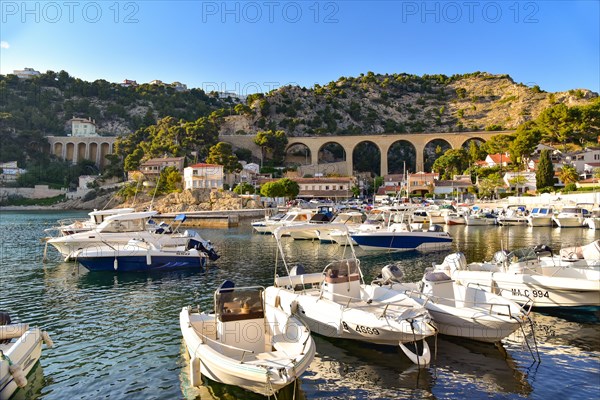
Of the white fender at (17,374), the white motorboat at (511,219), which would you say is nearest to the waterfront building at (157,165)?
the white motorboat at (511,219)

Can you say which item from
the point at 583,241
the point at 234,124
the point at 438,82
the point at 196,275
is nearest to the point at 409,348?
the point at 196,275

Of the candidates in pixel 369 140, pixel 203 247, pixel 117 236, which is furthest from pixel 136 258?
pixel 369 140

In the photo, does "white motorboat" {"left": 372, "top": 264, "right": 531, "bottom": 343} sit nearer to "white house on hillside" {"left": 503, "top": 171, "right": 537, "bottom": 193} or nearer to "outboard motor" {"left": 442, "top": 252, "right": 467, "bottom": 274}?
"outboard motor" {"left": 442, "top": 252, "right": 467, "bottom": 274}

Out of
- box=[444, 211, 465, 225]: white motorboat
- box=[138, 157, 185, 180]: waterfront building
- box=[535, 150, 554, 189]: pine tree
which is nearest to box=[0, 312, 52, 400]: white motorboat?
box=[444, 211, 465, 225]: white motorboat

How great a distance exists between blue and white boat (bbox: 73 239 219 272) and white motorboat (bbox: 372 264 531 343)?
11.6m

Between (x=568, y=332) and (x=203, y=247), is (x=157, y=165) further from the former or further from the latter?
(x=568, y=332)

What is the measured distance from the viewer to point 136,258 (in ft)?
64.4

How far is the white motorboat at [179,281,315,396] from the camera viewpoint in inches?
266

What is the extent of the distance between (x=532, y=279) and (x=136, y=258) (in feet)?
52.0

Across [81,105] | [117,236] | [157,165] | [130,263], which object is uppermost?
[81,105]

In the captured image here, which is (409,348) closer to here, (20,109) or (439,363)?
(439,363)

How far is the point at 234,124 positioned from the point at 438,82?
88.9 m

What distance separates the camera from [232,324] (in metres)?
7.95

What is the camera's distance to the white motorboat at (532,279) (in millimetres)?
11680
